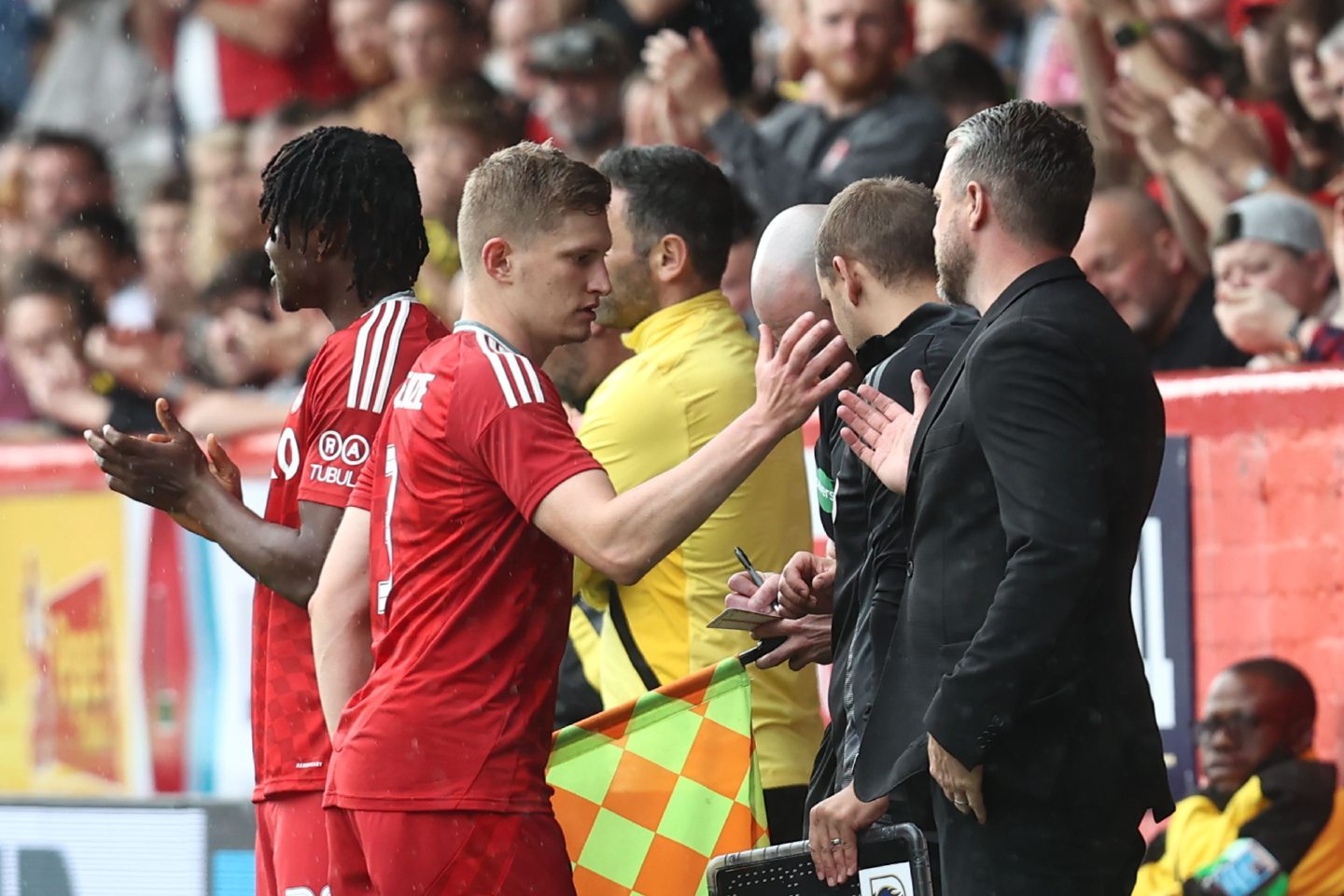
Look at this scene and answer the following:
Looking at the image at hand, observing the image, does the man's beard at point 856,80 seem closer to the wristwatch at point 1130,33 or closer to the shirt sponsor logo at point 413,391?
the wristwatch at point 1130,33

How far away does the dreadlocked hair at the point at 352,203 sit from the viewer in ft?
14.0

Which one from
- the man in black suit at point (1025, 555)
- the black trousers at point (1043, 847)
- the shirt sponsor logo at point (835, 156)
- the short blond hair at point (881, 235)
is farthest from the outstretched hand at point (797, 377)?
the shirt sponsor logo at point (835, 156)

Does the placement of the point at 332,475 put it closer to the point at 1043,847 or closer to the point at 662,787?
the point at 662,787

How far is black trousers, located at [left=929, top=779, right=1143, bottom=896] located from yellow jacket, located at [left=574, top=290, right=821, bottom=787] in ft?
4.70

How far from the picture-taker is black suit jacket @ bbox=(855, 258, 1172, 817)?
3205 mm

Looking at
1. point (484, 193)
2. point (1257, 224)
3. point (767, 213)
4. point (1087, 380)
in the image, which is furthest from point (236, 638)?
point (1087, 380)

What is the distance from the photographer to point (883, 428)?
143 inches

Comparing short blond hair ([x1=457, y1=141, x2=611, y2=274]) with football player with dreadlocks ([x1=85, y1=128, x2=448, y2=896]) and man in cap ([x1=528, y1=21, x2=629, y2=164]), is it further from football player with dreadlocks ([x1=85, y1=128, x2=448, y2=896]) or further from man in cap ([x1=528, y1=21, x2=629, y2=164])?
man in cap ([x1=528, y1=21, x2=629, y2=164])

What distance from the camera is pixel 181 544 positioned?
9055mm

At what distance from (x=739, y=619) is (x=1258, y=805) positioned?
263cm

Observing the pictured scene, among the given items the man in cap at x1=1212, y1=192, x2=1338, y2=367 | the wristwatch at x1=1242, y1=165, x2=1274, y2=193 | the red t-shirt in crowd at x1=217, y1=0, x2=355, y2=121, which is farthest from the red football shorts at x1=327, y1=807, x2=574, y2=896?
the red t-shirt in crowd at x1=217, y1=0, x2=355, y2=121

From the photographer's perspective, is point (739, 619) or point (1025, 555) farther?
point (739, 619)

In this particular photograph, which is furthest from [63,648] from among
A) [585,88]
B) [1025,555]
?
[1025,555]

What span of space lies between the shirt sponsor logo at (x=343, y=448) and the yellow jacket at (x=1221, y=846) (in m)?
3.31
